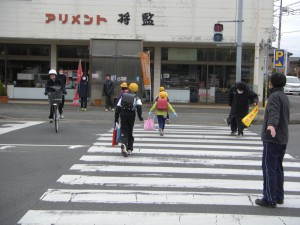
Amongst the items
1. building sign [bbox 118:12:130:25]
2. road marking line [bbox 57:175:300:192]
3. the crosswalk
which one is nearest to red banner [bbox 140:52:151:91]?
building sign [bbox 118:12:130:25]

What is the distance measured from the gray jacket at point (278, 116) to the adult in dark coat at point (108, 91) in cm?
1614

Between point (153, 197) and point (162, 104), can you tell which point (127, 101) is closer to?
point (153, 197)

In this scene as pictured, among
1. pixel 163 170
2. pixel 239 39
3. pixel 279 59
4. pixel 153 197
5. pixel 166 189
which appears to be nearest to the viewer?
pixel 153 197

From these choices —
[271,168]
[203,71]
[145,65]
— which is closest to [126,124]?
[271,168]

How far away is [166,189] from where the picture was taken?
705 cm

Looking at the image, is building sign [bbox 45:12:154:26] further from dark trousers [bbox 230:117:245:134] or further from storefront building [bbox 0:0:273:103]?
dark trousers [bbox 230:117:245:134]

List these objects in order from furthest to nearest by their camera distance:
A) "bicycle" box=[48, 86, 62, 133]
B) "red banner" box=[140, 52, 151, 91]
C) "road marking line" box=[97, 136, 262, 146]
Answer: "red banner" box=[140, 52, 151, 91], "bicycle" box=[48, 86, 62, 133], "road marking line" box=[97, 136, 262, 146]

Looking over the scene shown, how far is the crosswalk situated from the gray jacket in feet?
3.23

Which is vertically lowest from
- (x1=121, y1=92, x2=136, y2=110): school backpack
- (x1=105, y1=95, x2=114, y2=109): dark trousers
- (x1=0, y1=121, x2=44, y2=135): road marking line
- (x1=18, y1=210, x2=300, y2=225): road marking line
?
(x1=18, y1=210, x2=300, y2=225): road marking line

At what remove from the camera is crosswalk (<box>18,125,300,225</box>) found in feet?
18.6

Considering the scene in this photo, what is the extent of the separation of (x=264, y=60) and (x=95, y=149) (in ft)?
57.7

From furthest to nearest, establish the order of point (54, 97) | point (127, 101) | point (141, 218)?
point (54, 97)
point (127, 101)
point (141, 218)

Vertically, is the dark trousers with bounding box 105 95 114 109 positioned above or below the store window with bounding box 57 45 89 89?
below

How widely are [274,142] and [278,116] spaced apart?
371 mm
